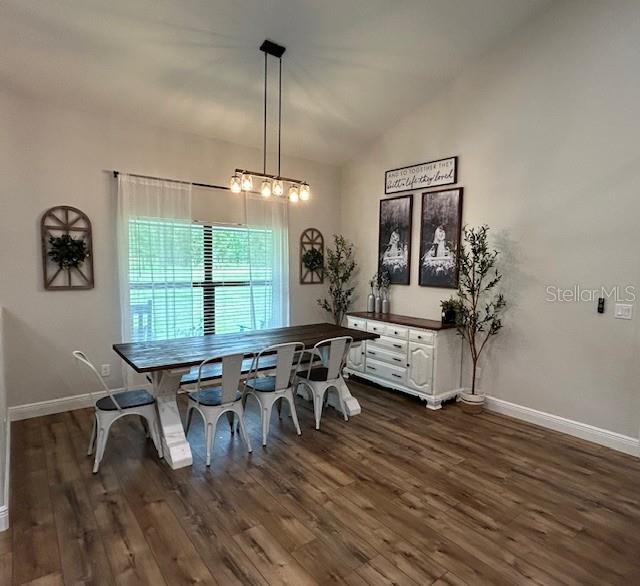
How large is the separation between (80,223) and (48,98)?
1.10 metres

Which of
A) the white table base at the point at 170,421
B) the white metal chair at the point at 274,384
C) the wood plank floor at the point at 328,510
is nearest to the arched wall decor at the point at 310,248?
the white metal chair at the point at 274,384

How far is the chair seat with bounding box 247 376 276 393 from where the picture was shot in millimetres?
3264

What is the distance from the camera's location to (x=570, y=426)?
3.48 meters

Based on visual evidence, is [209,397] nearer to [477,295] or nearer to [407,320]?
[407,320]

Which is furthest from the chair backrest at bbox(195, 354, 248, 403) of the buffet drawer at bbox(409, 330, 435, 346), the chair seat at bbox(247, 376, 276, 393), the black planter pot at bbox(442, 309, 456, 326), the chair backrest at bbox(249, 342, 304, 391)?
the black planter pot at bbox(442, 309, 456, 326)

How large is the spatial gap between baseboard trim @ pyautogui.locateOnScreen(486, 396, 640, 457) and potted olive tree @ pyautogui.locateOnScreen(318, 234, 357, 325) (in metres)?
2.23

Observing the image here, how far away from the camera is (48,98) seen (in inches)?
141

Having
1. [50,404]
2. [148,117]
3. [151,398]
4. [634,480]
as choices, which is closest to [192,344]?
[151,398]

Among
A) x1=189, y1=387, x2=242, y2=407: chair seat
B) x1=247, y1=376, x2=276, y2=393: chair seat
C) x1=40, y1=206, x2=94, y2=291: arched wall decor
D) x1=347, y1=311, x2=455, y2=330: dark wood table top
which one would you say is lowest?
x1=189, y1=387, x2=242, y2=407: chair seat

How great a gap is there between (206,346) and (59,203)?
1.98 meters

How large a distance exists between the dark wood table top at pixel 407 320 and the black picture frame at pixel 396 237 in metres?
Result: 0.44

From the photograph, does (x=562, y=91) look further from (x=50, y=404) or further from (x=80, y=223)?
(x=50, y=404)

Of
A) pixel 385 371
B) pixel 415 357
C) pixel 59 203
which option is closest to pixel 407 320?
pixel 415 357

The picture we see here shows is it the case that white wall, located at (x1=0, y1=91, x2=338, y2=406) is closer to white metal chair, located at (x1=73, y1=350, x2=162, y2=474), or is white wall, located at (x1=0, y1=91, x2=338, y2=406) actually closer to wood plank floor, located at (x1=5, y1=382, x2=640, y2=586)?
wood plank floor, located at (x1=5, y1=382, x2=640, y2=586)
